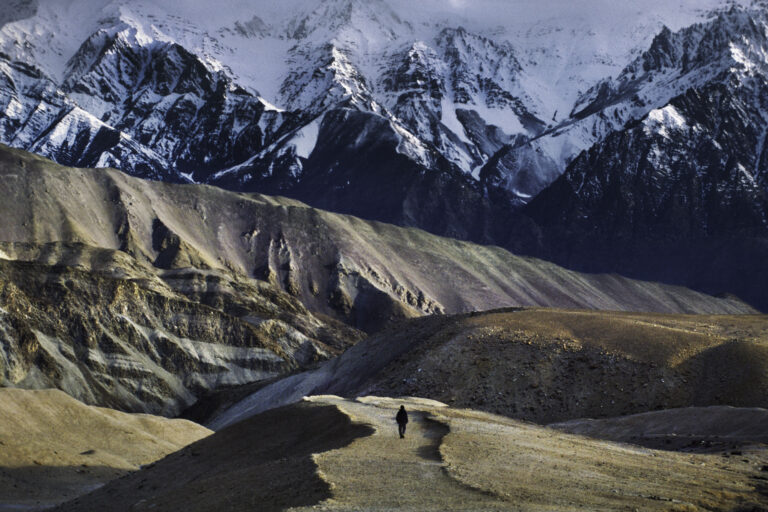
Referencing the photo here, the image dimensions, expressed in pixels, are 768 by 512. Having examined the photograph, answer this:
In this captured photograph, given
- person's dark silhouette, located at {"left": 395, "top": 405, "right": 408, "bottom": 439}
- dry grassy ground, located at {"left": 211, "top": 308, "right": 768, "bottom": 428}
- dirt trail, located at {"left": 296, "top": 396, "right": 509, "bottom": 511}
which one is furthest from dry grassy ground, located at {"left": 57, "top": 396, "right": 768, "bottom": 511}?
dry grassy ground, located at {"left": 211, "top": 308, "right": 768, "bottom": 428}

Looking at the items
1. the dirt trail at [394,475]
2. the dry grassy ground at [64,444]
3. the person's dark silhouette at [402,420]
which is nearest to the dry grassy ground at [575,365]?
the dry grassy ground at [64,444]

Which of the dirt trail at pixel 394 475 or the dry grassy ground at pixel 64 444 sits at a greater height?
the dirt trail at pixel 394 475

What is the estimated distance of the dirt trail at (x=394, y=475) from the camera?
84.5ft

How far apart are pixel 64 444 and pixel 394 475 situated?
140ft

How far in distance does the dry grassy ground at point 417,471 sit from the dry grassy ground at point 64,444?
12232 millimetres

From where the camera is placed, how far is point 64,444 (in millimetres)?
65688

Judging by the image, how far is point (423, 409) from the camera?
5156 cm

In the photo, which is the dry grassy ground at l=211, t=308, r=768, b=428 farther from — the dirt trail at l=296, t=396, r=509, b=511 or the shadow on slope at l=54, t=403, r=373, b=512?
the dirt trail at l=296, t=396, r=509, b=511

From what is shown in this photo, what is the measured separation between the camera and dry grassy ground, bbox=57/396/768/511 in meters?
Answer: 27.2

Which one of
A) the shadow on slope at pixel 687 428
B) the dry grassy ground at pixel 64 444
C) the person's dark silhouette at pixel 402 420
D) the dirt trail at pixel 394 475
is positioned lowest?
the dry grassy ground at pixel 64 444

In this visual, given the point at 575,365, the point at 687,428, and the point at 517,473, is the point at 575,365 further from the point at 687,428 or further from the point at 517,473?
the point at 517,473

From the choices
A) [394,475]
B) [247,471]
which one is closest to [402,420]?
[247,471]

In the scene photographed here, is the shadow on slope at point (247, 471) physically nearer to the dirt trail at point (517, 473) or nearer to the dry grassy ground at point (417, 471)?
the dry grassy ground at point (417, 471)

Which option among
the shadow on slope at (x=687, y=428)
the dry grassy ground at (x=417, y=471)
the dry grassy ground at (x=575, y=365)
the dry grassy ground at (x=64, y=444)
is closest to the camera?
the dry grassy ground at (x=417, y=471)
